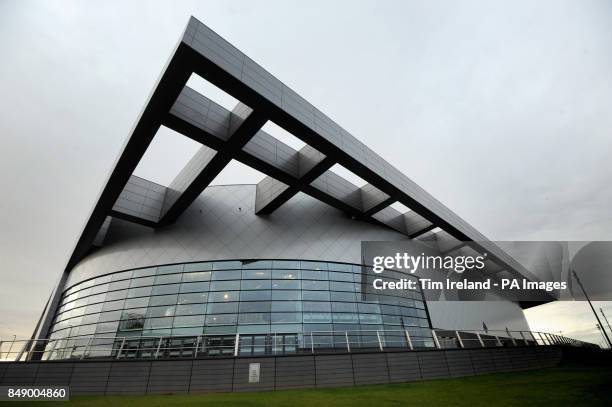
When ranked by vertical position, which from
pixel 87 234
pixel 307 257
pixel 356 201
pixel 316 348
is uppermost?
pixel 356 201

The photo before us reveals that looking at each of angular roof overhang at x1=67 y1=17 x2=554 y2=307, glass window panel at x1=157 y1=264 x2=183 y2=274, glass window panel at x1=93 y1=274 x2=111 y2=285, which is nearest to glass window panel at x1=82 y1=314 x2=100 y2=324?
glass window panel at x1=93 y1=274 x2=111 y2=285

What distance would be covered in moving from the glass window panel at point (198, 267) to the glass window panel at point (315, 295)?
6.75 metres

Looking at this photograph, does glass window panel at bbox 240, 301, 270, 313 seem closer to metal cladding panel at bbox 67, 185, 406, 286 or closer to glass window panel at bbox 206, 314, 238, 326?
glass window panel at bbox 206, 314, 238, 326

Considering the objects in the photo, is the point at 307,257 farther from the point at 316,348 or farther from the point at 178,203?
the point at 178,203

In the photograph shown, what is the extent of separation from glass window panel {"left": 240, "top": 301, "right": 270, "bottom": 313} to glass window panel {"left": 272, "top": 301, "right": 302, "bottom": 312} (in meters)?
0.45

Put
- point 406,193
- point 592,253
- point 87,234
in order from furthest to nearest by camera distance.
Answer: point 592,253 < point 87,234 < point 406,193

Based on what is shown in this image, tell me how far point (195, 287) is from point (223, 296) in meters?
2.07

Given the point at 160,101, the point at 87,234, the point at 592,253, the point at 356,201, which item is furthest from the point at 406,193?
the point at 592,253

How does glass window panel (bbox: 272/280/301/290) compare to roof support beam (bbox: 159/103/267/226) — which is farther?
glass window panel (bbox: 272/280/301/290)

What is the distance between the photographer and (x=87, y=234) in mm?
21938

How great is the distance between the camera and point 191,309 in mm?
19750

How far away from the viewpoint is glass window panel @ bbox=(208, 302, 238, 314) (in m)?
19.5

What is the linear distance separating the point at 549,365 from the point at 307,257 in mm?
14612

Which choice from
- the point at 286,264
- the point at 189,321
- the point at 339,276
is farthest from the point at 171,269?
the point at 339,276
